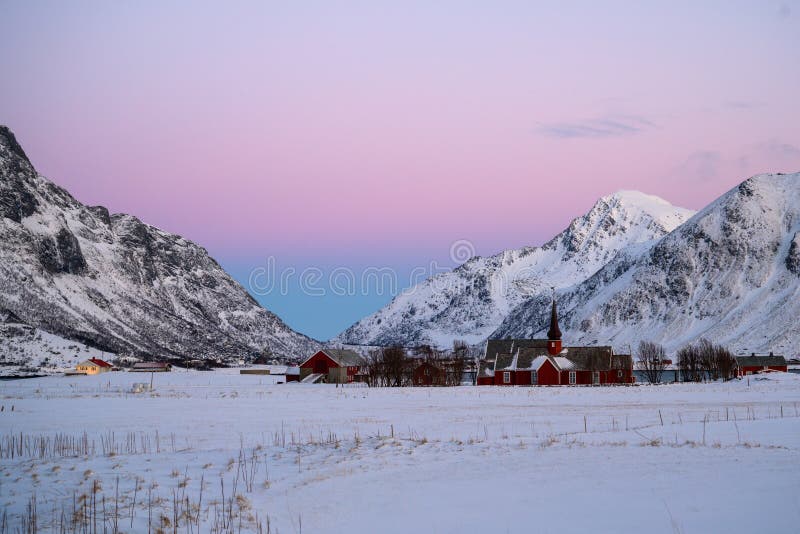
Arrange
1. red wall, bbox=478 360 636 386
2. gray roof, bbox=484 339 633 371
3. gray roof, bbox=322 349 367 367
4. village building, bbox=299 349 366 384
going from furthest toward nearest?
gray roof, bbox=322 349 367 367 < village building, bbox=299 349 366 384 < gray roof, bbox=484 339 633 371 < red wall, bbox=478 360 636 386

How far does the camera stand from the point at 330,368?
396 feet

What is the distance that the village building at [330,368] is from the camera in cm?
11906

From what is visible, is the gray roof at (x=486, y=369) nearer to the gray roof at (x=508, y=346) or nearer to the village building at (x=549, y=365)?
the village building at (x=549, y=365)

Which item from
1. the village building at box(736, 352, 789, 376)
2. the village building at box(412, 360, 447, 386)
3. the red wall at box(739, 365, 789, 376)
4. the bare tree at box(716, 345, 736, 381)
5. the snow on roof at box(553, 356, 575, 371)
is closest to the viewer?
the village building at box(412, 360, 447, 386)

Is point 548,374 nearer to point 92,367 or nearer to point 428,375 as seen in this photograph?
point 428,375

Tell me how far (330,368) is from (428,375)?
62.8 ft

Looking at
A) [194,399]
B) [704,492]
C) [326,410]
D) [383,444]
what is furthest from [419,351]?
[704,492]

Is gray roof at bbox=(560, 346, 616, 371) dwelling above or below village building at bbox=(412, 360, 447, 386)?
above

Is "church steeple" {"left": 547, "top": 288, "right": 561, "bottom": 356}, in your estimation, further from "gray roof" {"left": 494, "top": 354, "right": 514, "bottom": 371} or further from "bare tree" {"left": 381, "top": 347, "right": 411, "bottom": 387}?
"bare tree" {"left": 381, "top": 347, "right": 411, "bottom": 387}

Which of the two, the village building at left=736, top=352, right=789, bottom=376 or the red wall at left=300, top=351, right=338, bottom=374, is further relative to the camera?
the village building at left=736, top=352, right=789, bottom=376

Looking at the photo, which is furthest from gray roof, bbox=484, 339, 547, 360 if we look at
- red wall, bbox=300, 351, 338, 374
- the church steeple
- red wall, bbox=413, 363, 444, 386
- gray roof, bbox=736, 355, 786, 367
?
gray roof, bbox=736, 355, 786, 367

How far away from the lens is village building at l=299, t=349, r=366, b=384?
391ft

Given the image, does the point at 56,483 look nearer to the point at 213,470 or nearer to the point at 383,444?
the point at 213,470

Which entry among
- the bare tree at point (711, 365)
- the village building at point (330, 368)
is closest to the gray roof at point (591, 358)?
the bare tree at point (711, 365)
